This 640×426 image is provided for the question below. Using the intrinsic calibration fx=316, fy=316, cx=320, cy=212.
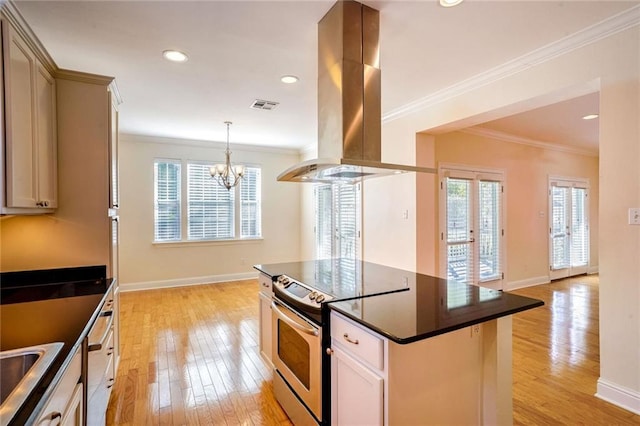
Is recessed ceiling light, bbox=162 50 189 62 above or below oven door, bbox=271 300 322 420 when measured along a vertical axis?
above

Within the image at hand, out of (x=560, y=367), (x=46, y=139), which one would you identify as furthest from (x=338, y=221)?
(x=46, y=139)

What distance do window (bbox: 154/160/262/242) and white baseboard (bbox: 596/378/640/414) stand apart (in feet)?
18.0

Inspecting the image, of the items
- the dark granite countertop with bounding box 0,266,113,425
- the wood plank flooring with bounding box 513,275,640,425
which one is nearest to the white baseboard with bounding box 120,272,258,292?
the dark granite countertop with bounding box 0,266,113,425

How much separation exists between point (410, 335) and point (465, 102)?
280 centimetres

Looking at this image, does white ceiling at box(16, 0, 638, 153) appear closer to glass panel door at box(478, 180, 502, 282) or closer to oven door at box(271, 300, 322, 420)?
glass panel door at box(478, 180, 502, 282)

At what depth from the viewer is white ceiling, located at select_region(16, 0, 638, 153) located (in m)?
2.03

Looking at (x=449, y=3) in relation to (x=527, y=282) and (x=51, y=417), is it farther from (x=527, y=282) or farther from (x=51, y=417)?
(x=527, y=282)

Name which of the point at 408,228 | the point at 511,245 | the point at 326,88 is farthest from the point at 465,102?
the point at 511,245

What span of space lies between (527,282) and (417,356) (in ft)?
17.5

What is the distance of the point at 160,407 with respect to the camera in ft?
7.58

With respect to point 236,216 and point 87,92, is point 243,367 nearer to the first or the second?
point 87,92

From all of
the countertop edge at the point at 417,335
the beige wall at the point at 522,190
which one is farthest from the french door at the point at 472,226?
the countertop edge at the point at 417,335

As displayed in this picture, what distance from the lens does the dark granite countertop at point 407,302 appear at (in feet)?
4.54

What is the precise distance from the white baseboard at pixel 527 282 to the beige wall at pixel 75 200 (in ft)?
19.1
